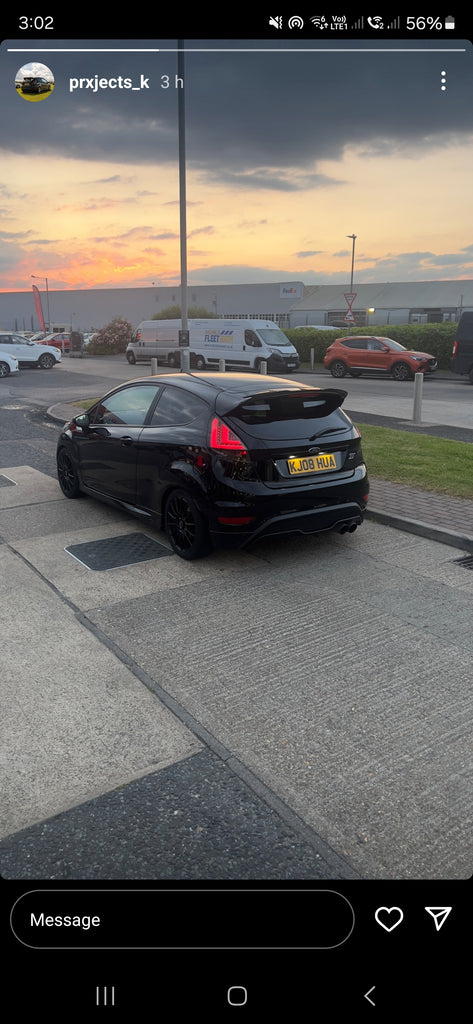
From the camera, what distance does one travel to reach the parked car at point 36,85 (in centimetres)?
234

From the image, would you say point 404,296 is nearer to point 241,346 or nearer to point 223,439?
point 241,346

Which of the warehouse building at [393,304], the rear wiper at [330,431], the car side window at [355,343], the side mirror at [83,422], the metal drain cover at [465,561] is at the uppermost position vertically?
the warehouse building at [393,304]

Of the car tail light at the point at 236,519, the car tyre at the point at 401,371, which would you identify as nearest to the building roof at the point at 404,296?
the car tyre at the point at 401,371

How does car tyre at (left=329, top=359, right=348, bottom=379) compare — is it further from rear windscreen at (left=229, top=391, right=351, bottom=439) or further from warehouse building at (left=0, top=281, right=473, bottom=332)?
rear windscreen at (left=229, top=391, right=351, bottom=439)

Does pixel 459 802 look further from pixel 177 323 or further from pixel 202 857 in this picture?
pixel 177 323

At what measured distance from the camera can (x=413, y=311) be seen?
1970 inches

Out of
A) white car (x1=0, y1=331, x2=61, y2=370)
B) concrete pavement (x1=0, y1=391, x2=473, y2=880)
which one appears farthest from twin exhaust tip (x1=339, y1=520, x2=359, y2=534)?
white car (x1=0, y1=331, x2=61, y2=370)
